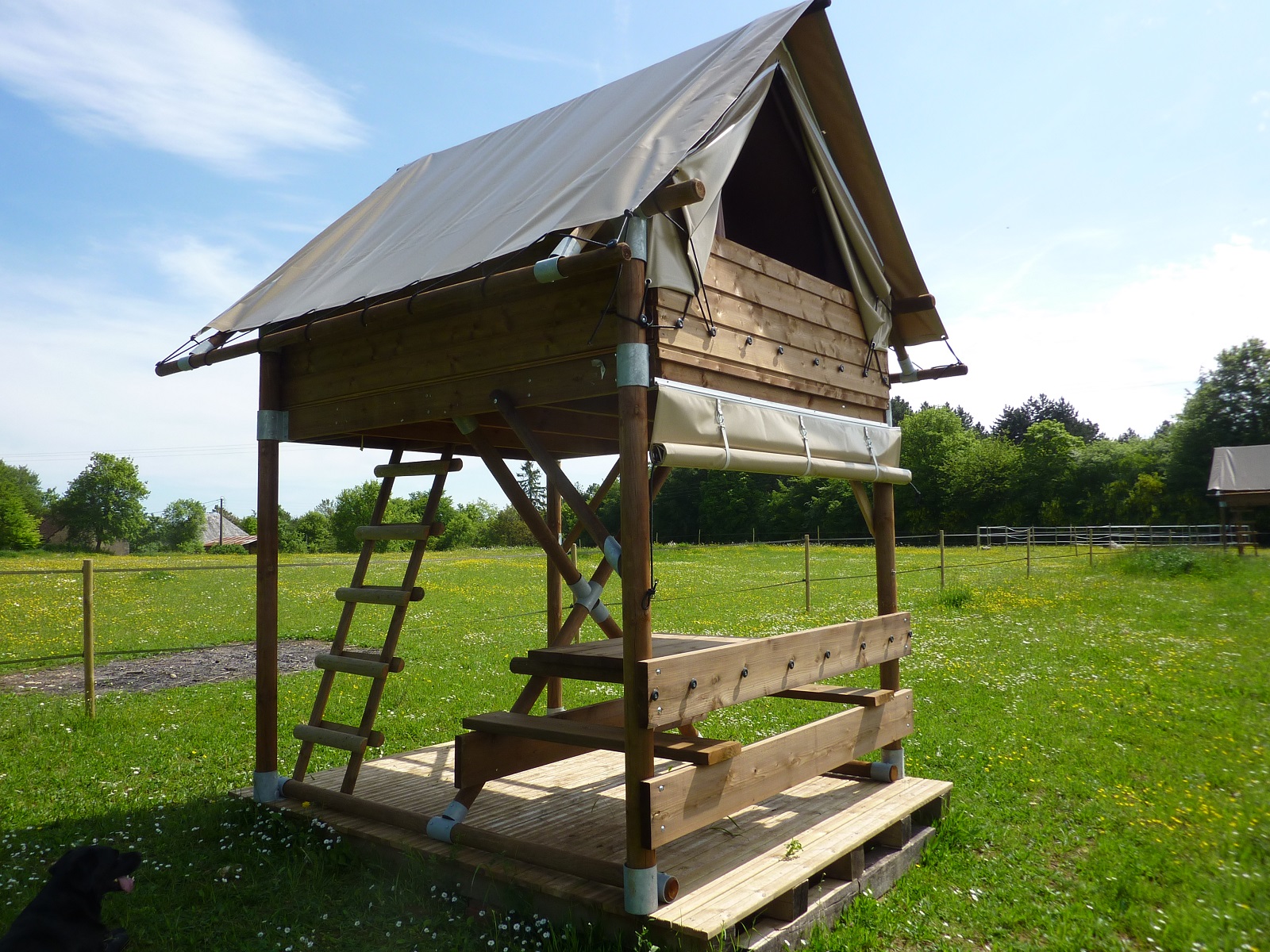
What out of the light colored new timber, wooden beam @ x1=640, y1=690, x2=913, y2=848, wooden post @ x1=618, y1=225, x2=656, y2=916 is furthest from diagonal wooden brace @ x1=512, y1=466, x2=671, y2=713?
the light colored new timber

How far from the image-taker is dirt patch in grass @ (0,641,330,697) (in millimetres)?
11281

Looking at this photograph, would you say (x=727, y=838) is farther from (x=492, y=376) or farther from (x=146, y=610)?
Result: (x=146, y=610)

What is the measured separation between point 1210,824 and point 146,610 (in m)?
20.9

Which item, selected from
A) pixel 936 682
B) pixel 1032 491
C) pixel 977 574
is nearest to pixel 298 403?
pixel 936 682

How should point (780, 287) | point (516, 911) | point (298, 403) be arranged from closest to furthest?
point (516, 911)
point (780, 287)
point (298, 403)

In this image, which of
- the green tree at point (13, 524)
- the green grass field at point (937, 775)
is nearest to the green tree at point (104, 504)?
the green tree at point (13, 524)

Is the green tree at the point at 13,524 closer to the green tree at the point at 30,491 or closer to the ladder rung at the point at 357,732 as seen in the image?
the green tree at the point at 30,491

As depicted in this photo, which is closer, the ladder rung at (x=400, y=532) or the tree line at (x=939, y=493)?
the ladder rung at (x=400, y=532)

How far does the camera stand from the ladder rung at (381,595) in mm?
5613

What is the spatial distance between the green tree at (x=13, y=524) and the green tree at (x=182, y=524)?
13941 mm

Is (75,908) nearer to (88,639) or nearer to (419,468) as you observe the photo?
(419,468)

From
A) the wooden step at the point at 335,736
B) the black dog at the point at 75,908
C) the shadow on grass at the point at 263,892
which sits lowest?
the shadow on grass at the point at 263,892

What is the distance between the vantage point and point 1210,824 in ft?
18.9

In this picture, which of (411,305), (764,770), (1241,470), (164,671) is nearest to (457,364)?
(411,305)
